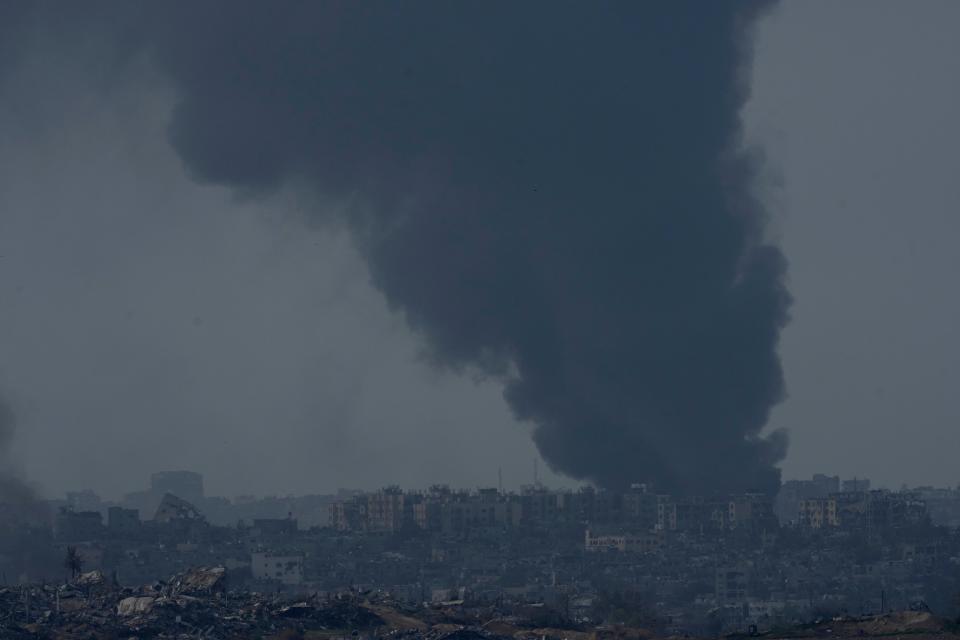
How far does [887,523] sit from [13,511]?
33172 mm

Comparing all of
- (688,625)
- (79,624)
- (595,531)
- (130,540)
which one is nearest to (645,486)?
(595,531)

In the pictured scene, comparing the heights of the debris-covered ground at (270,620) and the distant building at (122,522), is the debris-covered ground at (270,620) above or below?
below

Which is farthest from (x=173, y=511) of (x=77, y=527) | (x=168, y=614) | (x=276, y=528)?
(x=168, y=614)

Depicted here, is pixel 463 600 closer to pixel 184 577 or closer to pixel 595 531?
pixel 184 577

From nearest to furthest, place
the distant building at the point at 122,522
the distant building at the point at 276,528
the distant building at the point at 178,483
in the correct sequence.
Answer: the distant building at the point at 122,522
the distant building at the point at 276,528
the distant building at the point at 178,483

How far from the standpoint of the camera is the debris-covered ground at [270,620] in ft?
138

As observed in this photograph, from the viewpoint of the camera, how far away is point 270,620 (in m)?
44.4

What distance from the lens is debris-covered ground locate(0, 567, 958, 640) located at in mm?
42031

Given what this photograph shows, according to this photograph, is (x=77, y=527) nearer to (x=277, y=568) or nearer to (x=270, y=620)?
(x=277, y=568)

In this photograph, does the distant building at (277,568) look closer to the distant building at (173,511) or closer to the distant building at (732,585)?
the distant building at (732,585)

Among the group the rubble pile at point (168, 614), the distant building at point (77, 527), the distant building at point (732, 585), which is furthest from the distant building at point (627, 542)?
the rubble pile at point (168, 614)

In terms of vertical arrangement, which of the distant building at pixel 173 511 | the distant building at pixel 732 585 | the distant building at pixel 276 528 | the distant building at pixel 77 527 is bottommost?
the distant building at pixel 732 585

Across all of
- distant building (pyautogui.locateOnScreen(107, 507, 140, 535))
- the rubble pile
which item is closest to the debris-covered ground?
the rubble pile

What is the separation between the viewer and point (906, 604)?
64.2 m
